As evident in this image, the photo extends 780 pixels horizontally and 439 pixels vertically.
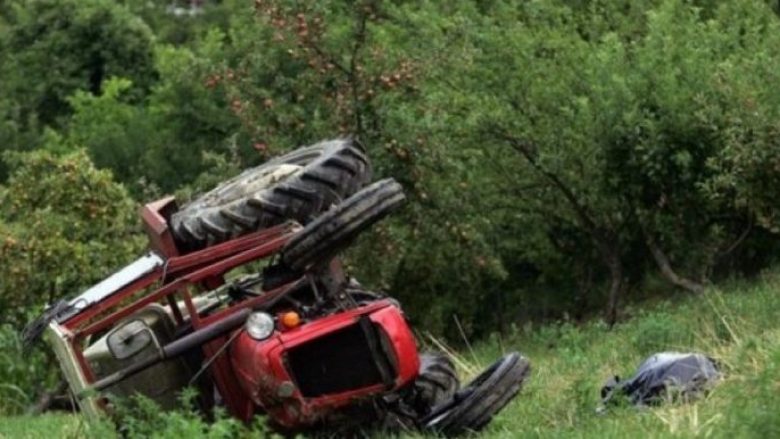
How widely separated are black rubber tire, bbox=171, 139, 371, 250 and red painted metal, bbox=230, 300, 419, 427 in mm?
885

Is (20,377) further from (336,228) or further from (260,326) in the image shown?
(336,228)

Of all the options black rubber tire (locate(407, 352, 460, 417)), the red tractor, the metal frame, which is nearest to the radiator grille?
the red tractor

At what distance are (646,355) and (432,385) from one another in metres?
2.90

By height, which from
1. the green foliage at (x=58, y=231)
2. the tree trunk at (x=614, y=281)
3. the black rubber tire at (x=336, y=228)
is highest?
the black rubber tire at (x=336, y=228)

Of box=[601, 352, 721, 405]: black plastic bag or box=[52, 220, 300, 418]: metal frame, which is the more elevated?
box=[52, 220, 300, 418]: metal frame

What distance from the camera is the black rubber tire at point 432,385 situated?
1107cm

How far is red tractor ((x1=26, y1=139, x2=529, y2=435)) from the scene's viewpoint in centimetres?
1018

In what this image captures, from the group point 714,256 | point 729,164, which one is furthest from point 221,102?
point 729,164

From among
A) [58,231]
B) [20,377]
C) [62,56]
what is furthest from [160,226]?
[62,56]

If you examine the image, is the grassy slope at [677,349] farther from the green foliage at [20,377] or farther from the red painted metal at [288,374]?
the green foliage at [20,377]

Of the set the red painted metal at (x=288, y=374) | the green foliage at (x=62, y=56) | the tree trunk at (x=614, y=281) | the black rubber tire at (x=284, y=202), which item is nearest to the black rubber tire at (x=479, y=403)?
the red painted metal at (x=288, y=374)

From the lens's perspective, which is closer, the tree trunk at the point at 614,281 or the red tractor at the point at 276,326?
the red tractor at the point at 276,326

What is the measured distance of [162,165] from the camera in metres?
38.7

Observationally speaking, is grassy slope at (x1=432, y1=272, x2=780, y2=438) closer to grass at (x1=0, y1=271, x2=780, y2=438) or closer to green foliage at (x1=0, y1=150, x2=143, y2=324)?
grass at (x1=0, y1=271, x2=780, y2=438)
